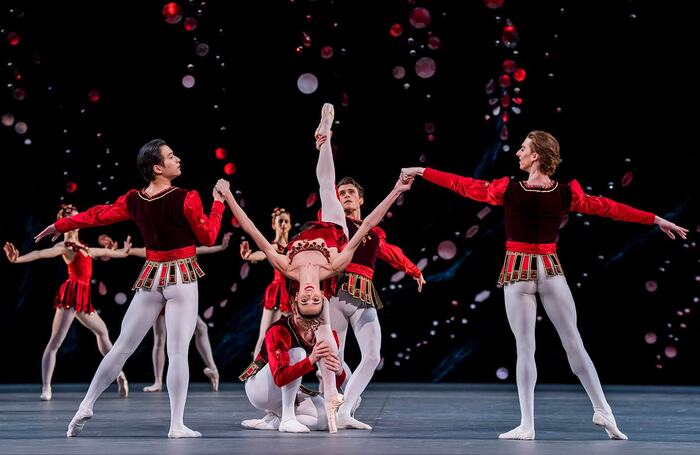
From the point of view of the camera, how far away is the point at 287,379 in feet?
13.4

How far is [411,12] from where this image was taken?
742 centimetres

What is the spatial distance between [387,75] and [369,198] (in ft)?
3.45

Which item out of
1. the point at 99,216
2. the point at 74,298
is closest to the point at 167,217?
the point at 99,216

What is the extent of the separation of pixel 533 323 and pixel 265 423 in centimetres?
134

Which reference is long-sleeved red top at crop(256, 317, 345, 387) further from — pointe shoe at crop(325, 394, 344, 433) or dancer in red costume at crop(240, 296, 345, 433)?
pointe shoe at crop(325, 394, 344, 433)

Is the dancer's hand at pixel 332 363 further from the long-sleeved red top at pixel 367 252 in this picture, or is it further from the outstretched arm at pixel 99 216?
the outstretched arm at pixel 99 216

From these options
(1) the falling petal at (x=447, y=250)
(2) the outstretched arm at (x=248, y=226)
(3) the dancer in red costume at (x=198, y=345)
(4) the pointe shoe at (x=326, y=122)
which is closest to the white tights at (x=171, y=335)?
(2) the outstretched arm at (x=248, y=226)

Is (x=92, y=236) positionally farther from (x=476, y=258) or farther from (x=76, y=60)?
(x=476, y=258)

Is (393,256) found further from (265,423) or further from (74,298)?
(74,298)

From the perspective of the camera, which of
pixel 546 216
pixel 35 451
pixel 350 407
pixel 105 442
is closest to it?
pixel 35 451

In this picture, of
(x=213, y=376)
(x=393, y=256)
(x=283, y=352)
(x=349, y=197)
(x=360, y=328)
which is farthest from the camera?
(x=213, y=376)

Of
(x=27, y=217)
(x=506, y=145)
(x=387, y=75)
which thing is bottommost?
(x=27, y=217)

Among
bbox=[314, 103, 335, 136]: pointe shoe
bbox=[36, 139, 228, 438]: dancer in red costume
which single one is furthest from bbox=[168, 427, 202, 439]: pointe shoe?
bbox=[314, 103, 335, 136]: pointe shoe

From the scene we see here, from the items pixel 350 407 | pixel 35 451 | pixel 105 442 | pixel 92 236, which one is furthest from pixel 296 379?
pixel 92 236
